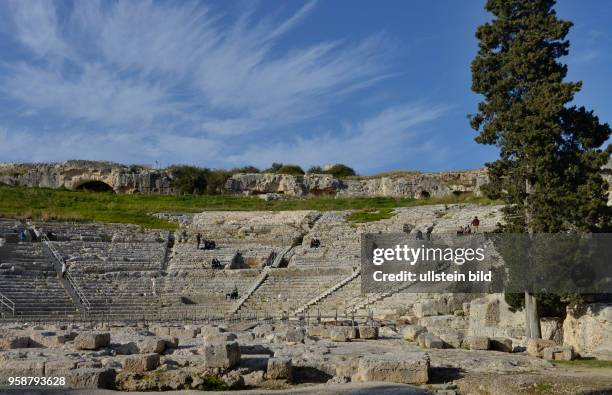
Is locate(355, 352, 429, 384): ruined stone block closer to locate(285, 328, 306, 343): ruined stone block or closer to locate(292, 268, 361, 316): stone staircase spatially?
locate(285, 328, 306, 343): ruined stone block

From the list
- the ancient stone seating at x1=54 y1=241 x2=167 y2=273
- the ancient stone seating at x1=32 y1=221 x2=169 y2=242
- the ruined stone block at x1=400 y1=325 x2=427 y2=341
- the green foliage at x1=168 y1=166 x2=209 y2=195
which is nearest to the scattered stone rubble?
the ruined stone block at x1=400 y1=325 x2=427 y2=341

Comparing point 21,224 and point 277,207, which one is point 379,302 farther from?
point 277,207

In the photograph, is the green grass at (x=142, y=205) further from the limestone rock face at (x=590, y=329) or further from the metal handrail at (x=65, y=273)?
the limestone rock face at (x=590, y=329)

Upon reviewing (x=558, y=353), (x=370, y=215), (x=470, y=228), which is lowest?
(x=558, y=353)

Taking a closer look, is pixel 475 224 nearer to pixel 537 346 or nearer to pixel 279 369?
pixel 537 346

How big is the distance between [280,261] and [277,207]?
62.8ft

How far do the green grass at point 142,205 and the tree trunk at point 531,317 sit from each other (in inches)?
1083

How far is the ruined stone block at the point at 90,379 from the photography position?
9523 millimetres

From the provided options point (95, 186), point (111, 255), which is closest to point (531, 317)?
point (111, 255)

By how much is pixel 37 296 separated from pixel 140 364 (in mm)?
19129

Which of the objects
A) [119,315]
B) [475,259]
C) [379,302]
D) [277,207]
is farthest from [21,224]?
[475,259]

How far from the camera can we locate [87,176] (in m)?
66.4

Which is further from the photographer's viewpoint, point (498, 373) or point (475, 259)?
point (475, 259)

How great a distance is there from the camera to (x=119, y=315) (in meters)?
27.1
